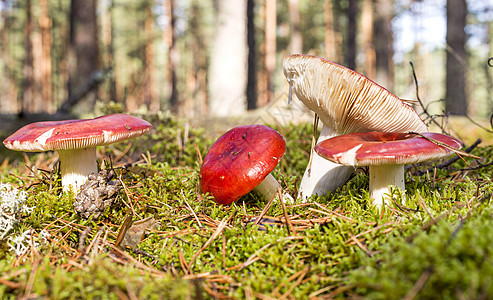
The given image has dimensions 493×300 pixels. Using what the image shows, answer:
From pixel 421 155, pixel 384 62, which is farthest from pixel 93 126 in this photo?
pixel 384 62

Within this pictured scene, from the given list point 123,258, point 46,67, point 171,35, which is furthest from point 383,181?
point 46,67

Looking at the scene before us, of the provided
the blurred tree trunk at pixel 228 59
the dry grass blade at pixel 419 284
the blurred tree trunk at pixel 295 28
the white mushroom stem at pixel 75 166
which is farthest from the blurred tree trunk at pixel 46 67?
the dry grass blade at pixel 419 284

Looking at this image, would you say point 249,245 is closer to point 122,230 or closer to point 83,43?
point 122,230

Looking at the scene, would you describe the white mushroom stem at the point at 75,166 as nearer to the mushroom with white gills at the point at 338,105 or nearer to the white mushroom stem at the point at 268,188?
the white mushroom stem at the point at 268,188

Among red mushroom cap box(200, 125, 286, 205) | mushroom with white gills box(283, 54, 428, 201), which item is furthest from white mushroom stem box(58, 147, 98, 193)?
mushroom with white gills box(283, 54, 428, 201)

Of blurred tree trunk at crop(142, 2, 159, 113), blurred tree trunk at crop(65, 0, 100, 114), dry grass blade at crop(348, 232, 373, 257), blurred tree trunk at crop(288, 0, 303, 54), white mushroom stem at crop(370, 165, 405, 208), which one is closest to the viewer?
dry grass blade at crop(348, 232, 373, 257)

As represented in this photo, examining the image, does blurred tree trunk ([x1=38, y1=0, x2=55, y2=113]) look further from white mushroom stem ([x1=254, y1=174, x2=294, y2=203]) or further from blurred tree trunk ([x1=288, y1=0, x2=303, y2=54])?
white mushroom stem ([x1=254, y1=174, x2=294, y2=203])
